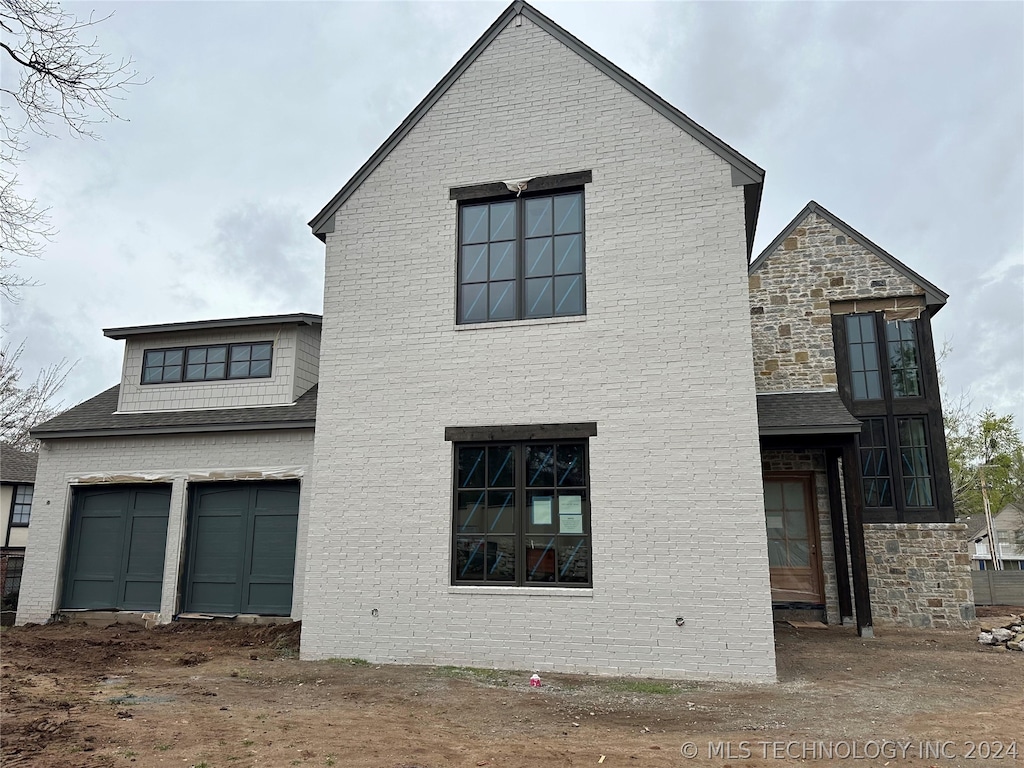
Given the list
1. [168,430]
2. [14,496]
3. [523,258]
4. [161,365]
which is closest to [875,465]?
[523,258]

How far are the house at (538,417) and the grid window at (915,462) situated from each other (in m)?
1.08

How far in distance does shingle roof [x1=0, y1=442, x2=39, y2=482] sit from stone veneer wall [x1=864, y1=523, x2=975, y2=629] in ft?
82.9

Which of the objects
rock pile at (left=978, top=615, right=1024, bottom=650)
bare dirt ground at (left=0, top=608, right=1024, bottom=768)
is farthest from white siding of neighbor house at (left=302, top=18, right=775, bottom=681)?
rock pile at (left=978, top=615, right=1024, bottom=650)

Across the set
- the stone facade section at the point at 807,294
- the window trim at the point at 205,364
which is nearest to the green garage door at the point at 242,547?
the window trim at the point at 205,364

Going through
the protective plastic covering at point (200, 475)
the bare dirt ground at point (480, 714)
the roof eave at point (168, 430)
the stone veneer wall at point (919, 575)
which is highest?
the roof eave at point (168, 430)

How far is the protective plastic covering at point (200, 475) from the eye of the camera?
12.6m

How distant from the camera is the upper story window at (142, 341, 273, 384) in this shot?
45.5 ft

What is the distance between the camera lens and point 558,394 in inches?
360

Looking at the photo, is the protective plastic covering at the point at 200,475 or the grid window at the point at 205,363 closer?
the protective plastic covering at the point at 200,475

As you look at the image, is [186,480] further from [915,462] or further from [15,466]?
[15,466]

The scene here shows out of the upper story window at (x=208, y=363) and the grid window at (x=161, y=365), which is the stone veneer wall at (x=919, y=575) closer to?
the upper story window at (x=208, y=363)

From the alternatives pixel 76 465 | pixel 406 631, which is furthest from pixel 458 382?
pixel 76 465

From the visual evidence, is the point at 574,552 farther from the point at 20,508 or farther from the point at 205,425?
the point at 20,508

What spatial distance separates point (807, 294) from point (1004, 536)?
168ft
